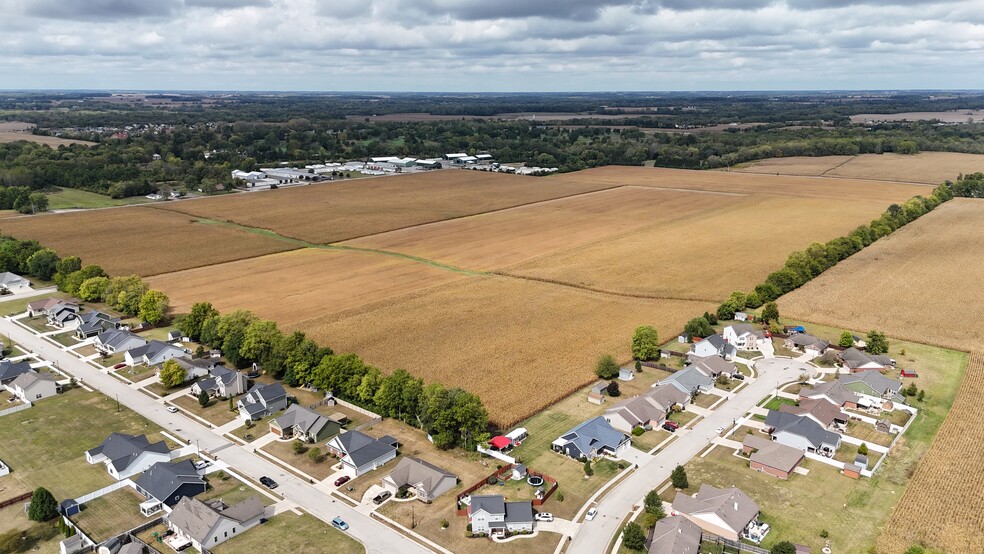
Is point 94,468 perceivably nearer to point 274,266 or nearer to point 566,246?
point 274,266

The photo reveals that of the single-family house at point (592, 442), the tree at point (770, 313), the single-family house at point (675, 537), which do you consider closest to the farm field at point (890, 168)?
the tree at point (770, 313)

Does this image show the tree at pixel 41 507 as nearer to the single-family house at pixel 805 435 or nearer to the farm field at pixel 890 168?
the single-family house at pixel 805 435

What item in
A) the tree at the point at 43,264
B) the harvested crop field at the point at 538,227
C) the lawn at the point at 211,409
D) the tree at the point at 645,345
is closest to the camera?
the lawn at the point at 211,409

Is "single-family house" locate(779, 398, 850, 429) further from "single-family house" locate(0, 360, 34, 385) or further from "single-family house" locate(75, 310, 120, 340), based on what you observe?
"single-family house" locate(75, 310, 120, 340)

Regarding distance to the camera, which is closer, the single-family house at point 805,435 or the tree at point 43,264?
the single-family house at point 805,435

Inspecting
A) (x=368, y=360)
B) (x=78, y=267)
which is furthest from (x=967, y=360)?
(x=78, y=267)

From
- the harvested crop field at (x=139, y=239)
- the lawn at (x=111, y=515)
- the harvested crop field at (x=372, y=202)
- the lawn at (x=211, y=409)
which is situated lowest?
the lawn at (x=111, y=515)
